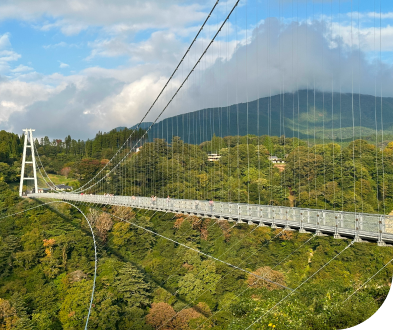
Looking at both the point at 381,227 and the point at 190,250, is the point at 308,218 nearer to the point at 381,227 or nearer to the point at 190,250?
the point at 381,227

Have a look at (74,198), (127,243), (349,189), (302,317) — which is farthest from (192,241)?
(302,317)

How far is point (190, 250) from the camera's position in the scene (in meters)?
36.8

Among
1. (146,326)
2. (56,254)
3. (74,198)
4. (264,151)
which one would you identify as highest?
(264,151)

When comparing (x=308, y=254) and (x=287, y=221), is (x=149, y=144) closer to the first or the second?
(x=308, y=254)

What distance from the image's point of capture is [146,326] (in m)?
30.9

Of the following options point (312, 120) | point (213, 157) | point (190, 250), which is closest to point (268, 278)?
point (190, 250)

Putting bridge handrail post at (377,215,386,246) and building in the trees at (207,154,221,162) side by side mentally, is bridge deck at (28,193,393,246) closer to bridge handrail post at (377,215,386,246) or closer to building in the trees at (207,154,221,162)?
bridge handrail post at (377,215,386,246)

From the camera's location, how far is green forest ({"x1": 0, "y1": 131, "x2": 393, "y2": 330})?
30.6 metres

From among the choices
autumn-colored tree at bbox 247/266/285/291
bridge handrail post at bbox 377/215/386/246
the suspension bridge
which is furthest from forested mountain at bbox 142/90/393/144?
bridge handrail post at bbox 377/215/386/246

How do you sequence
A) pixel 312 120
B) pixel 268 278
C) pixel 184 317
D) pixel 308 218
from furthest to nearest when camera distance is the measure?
pixel 312 120, pixel 268 278, pixel 184 317, pixel 308 218

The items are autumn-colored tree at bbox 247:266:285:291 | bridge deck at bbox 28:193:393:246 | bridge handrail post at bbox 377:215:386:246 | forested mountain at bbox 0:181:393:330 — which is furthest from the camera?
forested mountain at bbox 0:181:393:330

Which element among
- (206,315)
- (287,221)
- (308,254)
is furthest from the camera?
(308,254)

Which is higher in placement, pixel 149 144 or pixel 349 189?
pixel 149 144

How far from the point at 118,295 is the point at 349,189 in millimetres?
21171
